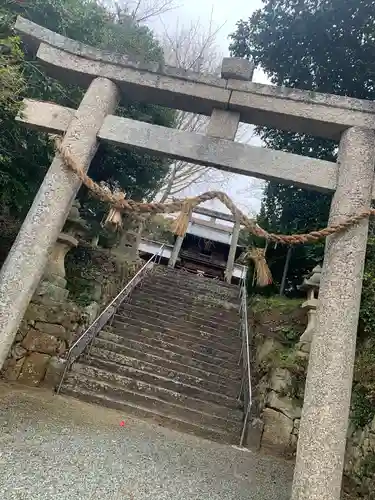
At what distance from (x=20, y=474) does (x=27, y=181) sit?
411cm

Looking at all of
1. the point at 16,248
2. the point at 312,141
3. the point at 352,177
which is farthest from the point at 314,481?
the point at 312,141

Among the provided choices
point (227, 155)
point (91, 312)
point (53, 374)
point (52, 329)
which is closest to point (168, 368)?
point (91, 312)

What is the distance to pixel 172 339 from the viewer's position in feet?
22.7

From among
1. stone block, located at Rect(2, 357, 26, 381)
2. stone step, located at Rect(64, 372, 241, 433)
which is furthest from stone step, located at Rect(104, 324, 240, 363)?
stone block, located at Rect(2, 357, 26, 381)

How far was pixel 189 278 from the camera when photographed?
1094 cm

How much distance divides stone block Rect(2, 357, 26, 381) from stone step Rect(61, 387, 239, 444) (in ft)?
2.08

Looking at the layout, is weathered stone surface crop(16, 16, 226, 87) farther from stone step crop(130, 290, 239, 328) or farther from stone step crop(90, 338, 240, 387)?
stone step crop(130, 290, 239, 328)

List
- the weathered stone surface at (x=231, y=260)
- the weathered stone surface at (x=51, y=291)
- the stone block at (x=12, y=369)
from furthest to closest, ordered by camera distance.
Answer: the weathered stone surface at (x=231, y=260)
the weathered stone surface at (x=51, y=291)
the stone block at (x=12, y=369)

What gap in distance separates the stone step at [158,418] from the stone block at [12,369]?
634 mm

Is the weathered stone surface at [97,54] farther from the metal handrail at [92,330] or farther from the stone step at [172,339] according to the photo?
the stone step at [172,339]

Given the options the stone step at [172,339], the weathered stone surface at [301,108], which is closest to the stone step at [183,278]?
the stone step at [172,339]

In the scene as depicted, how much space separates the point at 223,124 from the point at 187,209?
935 mm

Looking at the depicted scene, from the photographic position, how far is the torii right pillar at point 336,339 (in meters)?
2.64

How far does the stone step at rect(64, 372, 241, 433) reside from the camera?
514cm
